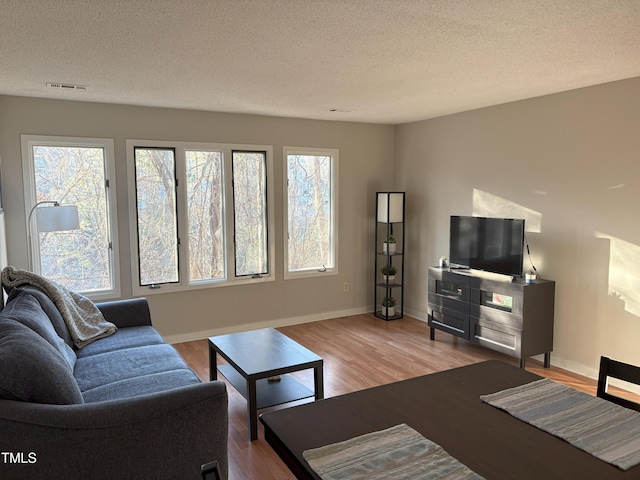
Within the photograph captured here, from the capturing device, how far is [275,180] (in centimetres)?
526

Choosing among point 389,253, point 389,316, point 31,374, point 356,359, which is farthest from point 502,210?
point 31,374

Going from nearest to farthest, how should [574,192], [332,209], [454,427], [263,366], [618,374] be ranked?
[454,427] → [618,374] → [263,366] → [574,192] → [332,209]

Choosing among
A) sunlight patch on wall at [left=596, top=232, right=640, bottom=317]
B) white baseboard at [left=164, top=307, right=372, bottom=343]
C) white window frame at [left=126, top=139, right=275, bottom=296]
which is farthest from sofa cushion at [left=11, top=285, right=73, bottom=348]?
sunlight patch on wall at [left=596, top=232, right=640, bottom=317]

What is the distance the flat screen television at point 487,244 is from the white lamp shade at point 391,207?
2.81ft

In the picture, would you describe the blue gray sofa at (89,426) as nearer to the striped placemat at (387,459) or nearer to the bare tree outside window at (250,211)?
the striped placemat at (387,459)

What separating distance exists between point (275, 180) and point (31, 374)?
3613 millimetres

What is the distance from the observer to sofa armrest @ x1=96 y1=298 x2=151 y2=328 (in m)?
3.71

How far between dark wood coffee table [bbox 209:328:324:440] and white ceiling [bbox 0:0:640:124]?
6.37ft

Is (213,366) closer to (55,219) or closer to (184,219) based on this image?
(55,219)

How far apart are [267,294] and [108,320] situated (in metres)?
1.98

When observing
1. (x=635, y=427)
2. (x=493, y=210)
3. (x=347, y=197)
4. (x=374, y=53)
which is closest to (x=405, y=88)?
(x=374, y=53)

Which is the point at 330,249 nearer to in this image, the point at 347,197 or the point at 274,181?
the point at 347,197

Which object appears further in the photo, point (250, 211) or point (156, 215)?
point (250, 211)

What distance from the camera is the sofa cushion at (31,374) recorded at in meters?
1.88
